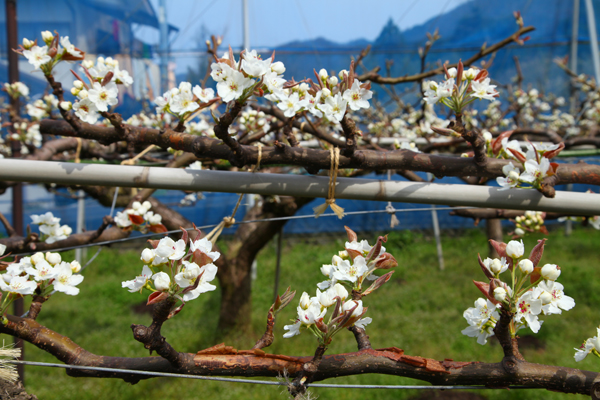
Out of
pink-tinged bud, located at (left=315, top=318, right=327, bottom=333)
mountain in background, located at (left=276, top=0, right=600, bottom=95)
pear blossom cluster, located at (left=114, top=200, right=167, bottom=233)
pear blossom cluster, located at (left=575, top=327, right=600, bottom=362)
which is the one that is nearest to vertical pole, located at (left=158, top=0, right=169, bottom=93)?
mountain in background, located at (left=276, top=0, right=600, bottom=95)

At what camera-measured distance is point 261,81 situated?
2.07ft

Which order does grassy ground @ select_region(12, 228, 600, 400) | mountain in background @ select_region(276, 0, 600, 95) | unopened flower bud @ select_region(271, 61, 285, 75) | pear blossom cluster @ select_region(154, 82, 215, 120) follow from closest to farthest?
unopened flower bud @ select_region(271, 61, 285, 75)
pear blossom cluster @ select_region(154, 82, 215, 120)
grassy ground @ select_region(12, 228, 600, 400)
mountain in background @ select_region(276, 0, 600, 95)

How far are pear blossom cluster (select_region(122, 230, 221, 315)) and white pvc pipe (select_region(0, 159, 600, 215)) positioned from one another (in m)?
0.16

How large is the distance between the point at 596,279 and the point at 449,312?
65.8 inches

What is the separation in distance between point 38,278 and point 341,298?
1.72ft

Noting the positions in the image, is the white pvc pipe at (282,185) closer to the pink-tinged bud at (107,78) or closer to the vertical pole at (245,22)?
the pink-tinged bud at (107,78)

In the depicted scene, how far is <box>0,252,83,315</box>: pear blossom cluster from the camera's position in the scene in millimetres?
667

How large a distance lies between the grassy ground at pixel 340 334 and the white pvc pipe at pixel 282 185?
6.81 ft

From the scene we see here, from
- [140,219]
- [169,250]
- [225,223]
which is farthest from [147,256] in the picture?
[140,219]

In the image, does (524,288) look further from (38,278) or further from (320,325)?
(38,278)

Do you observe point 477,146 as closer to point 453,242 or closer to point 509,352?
point 509,352

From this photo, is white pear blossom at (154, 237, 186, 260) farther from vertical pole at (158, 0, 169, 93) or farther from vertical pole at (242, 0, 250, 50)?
vertical pole at (158, 0, 169, 93)

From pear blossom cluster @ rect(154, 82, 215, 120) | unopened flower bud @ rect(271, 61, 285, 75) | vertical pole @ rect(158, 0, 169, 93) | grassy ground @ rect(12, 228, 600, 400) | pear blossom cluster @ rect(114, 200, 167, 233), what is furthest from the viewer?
vertical pole @ rect(158, 0, 169, 93)

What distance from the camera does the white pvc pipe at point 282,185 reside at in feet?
2.31
